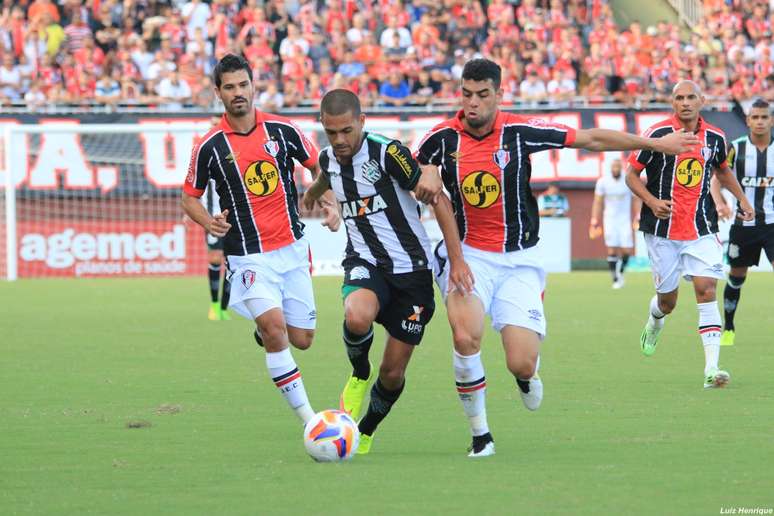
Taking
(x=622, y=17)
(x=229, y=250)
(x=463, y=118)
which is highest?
(x=622, y=17)

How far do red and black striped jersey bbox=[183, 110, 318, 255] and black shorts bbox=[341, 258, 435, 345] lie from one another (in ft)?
2.38

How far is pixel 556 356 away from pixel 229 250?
16.6 ft

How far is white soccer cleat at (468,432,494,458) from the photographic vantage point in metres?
7.36

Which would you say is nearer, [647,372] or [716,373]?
[716,373]

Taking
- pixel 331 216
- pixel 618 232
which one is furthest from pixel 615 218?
pixel 331 216

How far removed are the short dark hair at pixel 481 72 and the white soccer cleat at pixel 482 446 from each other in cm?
200

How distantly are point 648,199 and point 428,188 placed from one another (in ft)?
13.0

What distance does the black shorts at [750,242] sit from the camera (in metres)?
13.3

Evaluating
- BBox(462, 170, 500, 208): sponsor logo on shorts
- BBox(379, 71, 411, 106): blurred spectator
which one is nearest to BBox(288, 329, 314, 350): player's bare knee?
BBox(462, 170, 500, 208): sponsor logo on shorts

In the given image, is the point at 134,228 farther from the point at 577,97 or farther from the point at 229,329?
the point at 229,329

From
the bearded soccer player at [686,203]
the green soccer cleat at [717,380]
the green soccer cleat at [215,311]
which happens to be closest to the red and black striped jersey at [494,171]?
the green soccer cleat at [717,380]

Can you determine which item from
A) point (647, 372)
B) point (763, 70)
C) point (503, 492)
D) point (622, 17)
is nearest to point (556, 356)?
point (647, 372)

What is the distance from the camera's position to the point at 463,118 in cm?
794

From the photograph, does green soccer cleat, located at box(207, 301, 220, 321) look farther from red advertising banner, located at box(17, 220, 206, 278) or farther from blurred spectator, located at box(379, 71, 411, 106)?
blurred spectator, located at box(379, 71, 411, 106)
